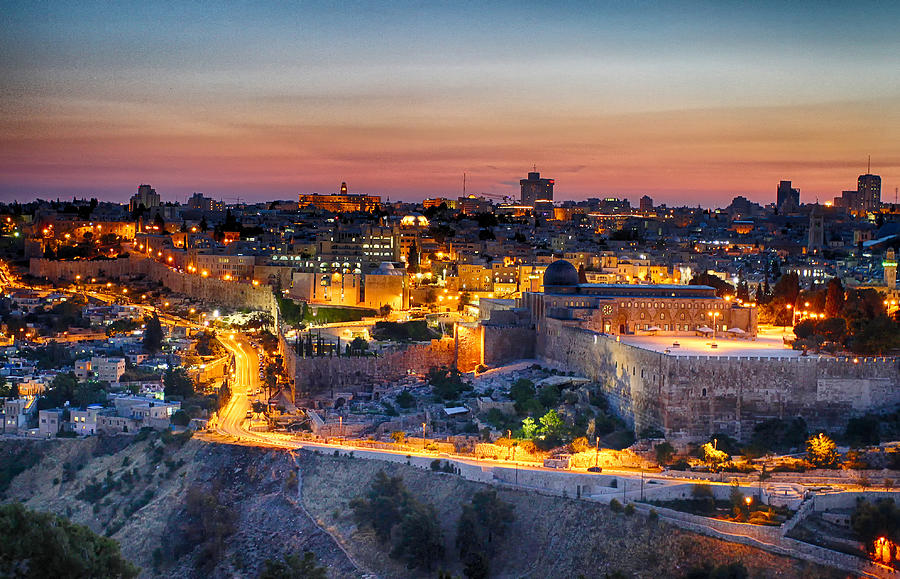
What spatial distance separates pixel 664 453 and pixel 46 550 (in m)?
13.9

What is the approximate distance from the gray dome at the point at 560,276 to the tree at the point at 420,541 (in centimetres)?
1375

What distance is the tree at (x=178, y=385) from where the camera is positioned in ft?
121

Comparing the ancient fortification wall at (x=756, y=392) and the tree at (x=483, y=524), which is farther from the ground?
the ancient fortification wall at (x=756, y=392)

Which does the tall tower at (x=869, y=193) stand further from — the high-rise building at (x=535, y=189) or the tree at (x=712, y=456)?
the tree at (x=712, y=456)

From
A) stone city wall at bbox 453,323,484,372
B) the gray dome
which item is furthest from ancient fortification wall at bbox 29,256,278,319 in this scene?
the gray dome

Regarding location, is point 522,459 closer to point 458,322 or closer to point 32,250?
point 458,322

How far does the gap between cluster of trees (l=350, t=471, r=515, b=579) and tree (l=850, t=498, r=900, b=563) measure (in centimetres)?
715

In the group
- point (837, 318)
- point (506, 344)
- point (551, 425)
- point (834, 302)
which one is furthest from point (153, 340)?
point (837, 318)

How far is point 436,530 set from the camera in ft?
78.3

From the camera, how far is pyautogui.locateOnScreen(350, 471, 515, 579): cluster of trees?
23188 millimetres

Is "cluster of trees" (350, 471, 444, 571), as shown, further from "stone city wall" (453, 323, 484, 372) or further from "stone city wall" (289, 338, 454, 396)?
"stone city wall" (453, 323, 484, 372)

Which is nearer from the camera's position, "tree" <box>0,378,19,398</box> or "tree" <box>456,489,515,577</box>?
"tree" <box>456,489,515,577</box>

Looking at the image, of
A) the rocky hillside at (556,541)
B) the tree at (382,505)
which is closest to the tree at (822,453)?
the rocky hillside at (556,541)

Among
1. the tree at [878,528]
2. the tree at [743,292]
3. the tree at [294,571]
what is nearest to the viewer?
the tree at [878,528]
